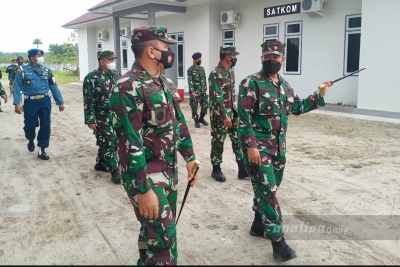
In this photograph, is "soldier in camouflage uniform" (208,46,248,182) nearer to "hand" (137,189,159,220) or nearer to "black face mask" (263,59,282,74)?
"black face mask" (263,59,282,74)

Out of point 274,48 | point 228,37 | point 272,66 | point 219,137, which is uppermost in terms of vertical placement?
point 228,37

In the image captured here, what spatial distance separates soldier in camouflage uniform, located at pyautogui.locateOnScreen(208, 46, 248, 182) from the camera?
548 cm

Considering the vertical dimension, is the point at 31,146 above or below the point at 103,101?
below

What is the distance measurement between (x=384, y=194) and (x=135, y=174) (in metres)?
3.73

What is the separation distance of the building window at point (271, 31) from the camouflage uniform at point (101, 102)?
851 centimetres

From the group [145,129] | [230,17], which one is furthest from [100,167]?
[230,17]

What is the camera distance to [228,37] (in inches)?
586

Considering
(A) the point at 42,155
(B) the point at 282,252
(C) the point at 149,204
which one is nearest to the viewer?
(C) the point at 149,204

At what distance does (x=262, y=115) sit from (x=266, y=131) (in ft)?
0.48

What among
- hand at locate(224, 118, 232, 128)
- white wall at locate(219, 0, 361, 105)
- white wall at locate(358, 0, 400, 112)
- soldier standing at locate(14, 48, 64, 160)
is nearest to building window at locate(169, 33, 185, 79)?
white wall at locate(219, 0, 361, 105)

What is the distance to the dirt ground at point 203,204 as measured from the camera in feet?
11.1

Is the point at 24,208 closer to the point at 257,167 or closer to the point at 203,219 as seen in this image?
the point at 203,219

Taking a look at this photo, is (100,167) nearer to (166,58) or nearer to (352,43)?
(166,58)

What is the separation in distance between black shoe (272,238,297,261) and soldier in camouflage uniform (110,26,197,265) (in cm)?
111
